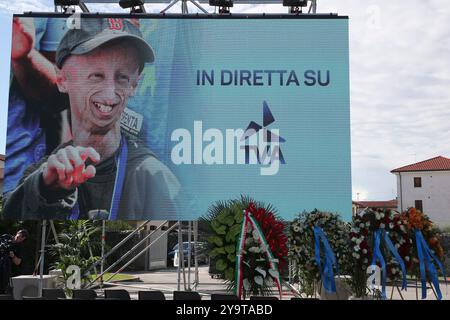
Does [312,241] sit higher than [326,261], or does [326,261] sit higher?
[312,241]

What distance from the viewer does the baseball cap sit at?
1046 cm

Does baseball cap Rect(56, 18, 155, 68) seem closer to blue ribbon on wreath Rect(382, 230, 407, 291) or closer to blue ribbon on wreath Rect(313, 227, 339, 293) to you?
blue ribbon on wreath Rect(313, 227, 339, 293)

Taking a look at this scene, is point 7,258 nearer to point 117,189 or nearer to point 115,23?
point 117,189

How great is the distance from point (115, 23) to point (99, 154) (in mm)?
2736

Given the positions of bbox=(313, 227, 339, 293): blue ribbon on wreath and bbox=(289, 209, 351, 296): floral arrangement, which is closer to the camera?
bbox=(313, 227, 339, 293): blue ribbon on wreath

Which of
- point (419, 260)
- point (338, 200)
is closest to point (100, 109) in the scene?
point (338, 200)

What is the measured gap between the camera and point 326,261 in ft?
21.1

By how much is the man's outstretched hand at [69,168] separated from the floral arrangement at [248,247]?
5.01m

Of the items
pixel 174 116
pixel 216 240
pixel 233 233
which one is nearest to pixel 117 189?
pixel 174 116

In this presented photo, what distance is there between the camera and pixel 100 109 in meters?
10.3

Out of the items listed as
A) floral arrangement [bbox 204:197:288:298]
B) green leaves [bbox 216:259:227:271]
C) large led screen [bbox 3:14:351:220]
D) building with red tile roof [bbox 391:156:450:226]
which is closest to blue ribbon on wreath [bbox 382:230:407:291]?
floral arrangement [bbox 204:197:288:298]

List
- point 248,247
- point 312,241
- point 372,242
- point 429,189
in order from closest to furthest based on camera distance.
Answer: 1. point 248,247
2. point 372,242
3. point 312,241
4. point 429,189

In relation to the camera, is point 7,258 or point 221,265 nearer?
point 221,265

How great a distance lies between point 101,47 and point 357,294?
7140 millimetres
